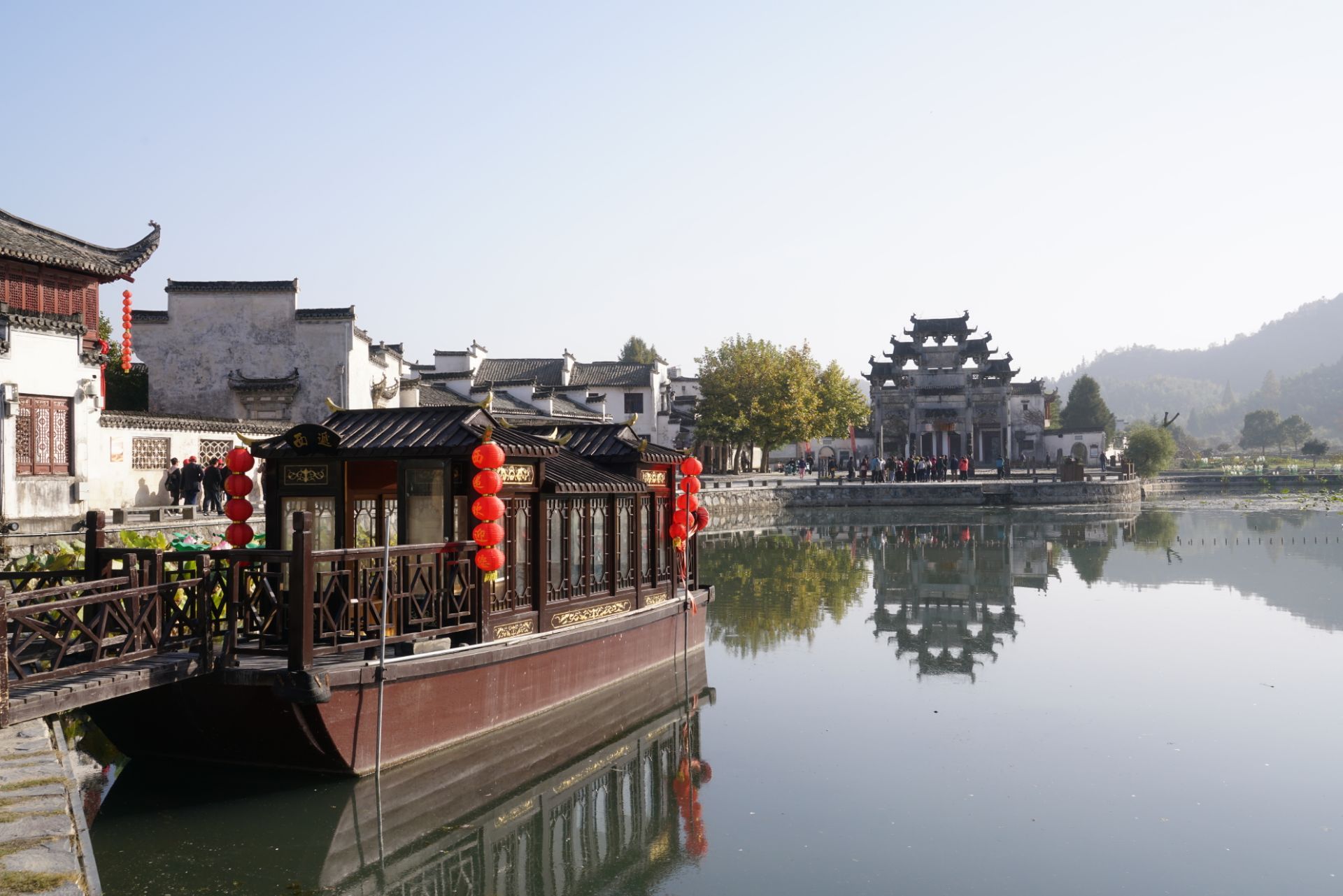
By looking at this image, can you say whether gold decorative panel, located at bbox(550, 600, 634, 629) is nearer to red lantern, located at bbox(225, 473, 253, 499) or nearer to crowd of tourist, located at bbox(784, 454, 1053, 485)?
red lantern, located at bbox(225, 473, 253, 499)

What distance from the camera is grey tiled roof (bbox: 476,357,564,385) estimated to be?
54.4 meters

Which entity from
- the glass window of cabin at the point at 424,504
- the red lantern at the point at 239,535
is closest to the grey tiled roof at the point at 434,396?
the red lantern at the point at 239,535

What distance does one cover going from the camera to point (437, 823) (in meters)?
8.62

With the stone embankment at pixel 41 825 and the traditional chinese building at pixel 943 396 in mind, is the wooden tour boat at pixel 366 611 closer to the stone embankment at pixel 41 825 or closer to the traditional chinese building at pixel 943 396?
the stone embankment at pixel 41 825

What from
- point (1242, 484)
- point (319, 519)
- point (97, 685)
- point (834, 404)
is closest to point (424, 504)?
point (319, 519)

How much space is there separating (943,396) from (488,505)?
55108mm

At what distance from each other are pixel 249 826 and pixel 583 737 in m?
3.57

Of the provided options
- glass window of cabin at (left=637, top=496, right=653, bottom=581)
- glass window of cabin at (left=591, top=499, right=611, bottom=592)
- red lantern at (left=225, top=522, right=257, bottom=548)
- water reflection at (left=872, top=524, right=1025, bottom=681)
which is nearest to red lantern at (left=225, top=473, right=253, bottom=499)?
red lantern at (left=225, top=522, right=257, bottom=548)

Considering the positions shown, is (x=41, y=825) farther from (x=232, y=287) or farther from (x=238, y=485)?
(x=232, y=287)

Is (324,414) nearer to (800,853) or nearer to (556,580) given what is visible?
(556,580)

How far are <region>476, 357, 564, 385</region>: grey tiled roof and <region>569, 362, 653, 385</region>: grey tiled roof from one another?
3.88 feet

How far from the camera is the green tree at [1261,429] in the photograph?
300 feet

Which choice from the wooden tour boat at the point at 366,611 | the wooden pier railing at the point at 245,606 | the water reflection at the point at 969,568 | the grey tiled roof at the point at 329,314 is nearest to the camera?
the wooden pier railing at the point at 245,606

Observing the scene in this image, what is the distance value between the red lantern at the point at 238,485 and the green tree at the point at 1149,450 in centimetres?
5243
